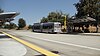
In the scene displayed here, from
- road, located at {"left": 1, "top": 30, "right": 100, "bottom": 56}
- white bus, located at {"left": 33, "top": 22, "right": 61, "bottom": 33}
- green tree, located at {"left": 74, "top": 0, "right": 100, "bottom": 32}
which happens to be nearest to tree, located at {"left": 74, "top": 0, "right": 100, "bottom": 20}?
green tree, located at {"left": 74, "top": 0, "right": 100, "bottom": 32}

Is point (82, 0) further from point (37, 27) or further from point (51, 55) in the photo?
point (51, 55)

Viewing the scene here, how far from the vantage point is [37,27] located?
276ft

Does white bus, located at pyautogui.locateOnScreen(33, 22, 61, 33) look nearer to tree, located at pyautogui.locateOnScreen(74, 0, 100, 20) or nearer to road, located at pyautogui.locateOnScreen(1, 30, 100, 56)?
tree, located at pyautogui.locateOnScreen(74, 0, 100, 20)

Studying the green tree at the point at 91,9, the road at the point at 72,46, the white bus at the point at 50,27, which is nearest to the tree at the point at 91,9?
the green tree at the point at 91,9

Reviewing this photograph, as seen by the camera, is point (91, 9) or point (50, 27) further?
point (91, 9)

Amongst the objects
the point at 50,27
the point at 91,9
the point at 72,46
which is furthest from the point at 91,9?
the point at 72,46

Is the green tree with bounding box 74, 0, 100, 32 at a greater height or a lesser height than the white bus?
greater

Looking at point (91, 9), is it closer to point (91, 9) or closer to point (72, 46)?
point (91, 9)

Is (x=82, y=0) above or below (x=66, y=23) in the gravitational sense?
above

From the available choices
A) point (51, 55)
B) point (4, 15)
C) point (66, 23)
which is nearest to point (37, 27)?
point (66, 23)

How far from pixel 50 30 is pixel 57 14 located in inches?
2611

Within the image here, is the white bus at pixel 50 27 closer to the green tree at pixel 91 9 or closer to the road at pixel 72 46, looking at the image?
the green tree at pixel 91 9

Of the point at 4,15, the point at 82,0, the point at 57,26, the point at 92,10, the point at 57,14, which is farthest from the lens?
the point at 57,14

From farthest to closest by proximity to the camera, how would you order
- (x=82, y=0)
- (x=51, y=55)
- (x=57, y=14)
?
(x=57, y=14)
(x=82, y=0)
(x=51, y=55)
